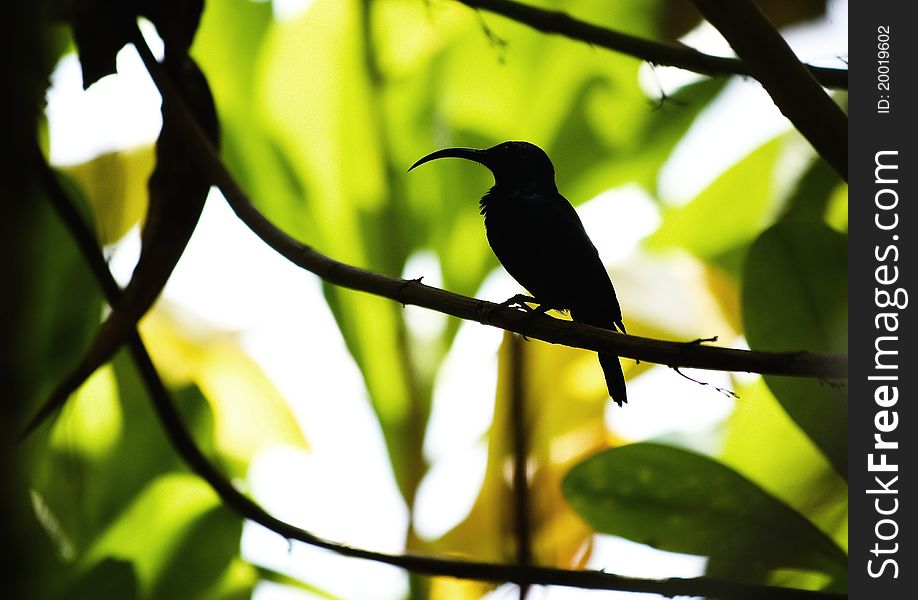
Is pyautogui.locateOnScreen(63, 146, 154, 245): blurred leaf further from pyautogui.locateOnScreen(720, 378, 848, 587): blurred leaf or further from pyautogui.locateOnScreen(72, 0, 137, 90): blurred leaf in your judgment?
pyautogui.locateOnScreen(720, 378, 848, 587): blurred leaf

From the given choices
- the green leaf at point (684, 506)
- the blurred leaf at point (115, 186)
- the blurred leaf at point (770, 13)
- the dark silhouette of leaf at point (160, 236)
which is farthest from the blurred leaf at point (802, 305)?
the blurred leaf at point (115, 186)

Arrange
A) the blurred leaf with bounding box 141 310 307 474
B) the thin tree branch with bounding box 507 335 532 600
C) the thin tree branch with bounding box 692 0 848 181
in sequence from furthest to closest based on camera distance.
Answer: the blurred leaf with bounding box 141 310 307 474
the thin tree branch with bounding box 507 335 532 600
the thin tree branch with bounding box 692 0 848 181

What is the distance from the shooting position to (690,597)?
1.05 metres

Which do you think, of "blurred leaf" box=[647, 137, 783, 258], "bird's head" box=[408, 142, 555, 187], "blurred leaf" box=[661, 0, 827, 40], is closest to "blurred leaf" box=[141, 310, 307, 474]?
"bird's head" box=[408, 142, 555, 187]

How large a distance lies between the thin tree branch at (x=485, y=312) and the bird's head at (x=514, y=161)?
0.51m

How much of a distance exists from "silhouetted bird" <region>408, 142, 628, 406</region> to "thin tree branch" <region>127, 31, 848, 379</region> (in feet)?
1.14

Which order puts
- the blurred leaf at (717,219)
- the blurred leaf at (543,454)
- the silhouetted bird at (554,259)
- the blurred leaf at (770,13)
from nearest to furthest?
the silhouetted bird at (554,259) < the blurred leaf at (543,454) < the blurred leaf at (770,13) < the blurred leaf at (717,219)

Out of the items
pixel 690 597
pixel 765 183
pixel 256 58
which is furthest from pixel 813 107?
pixel 256 58

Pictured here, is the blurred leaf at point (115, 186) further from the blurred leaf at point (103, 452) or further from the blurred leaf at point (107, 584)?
the blurred leaf at point (107, 584)

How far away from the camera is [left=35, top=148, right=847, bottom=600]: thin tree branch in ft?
3.39

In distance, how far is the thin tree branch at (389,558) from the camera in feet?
3.39

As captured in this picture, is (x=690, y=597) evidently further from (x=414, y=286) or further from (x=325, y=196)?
(x=325, y=196)

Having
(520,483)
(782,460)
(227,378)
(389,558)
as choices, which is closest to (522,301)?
(520,483)

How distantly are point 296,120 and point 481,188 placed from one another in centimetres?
55
